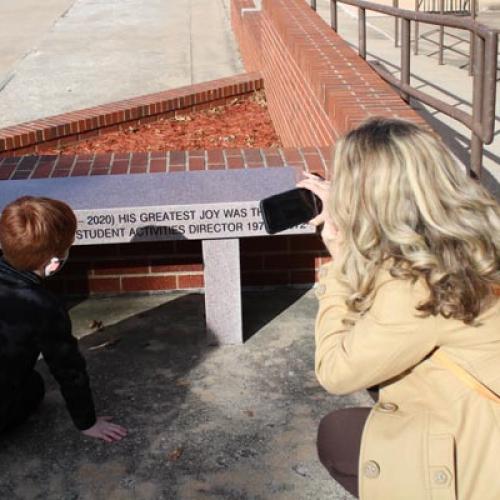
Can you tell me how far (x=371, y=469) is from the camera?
2203 millimetres

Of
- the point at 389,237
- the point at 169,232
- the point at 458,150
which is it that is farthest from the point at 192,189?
the point at 458,150

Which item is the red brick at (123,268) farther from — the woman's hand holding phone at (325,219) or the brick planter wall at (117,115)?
the brick planter wall at (117,115)

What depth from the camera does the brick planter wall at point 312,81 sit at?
4613mm

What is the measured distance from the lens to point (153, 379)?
12.9 feet

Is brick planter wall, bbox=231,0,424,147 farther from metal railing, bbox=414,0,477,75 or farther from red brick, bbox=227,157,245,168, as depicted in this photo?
metal railing, bbox=414,0,477,75

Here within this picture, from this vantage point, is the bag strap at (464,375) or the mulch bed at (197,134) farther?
the mulch bed at (197,134)

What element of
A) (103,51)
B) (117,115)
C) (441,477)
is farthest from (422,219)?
(103,51)

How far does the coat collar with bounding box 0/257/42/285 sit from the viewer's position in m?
3.14

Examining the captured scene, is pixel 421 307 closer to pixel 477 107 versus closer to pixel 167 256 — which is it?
pixel 477 107

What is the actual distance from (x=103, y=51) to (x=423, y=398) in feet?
34.9

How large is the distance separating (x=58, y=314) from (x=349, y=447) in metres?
1.16

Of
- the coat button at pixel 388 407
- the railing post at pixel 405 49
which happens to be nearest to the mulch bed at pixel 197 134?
the railing post at pixel 405 49

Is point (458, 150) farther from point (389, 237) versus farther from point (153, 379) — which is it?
point (389, 237)

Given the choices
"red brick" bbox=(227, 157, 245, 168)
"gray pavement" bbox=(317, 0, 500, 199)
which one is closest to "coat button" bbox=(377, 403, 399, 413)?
"red brick" bbox=(227, 157, 245, 168)
